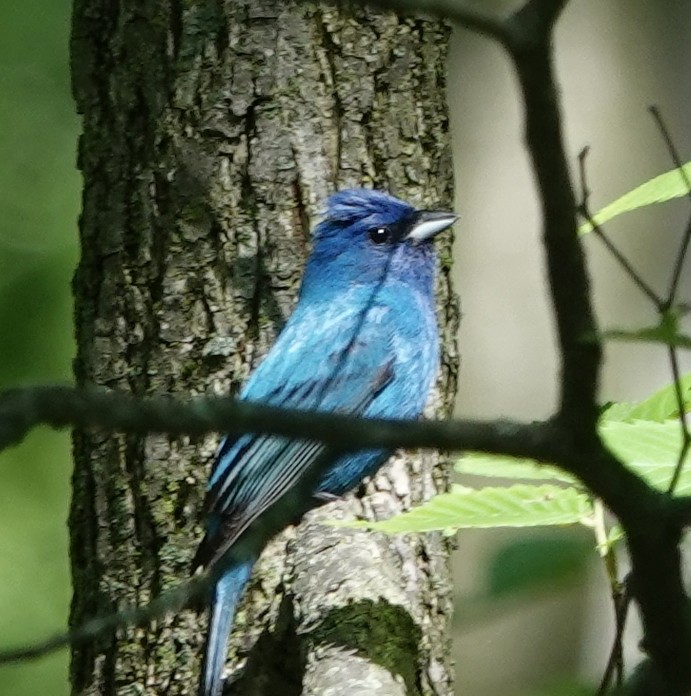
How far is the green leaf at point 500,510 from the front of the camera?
4.91 ft

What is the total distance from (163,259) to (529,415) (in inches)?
96.7

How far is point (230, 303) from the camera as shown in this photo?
3031 mm

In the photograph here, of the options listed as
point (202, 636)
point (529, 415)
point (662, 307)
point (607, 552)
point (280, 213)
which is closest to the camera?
point (662, 307)

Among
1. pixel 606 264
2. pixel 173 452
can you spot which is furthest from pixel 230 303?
pixel 606 264

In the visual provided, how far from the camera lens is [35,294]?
599 centimetres

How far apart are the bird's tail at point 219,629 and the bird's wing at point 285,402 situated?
0.07 meters

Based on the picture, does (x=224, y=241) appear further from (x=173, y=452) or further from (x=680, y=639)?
(x=680, y=639)

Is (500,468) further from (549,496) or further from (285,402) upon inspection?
(285,402)

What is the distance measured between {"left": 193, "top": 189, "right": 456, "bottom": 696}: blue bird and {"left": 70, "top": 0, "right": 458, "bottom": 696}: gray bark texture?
7 cm

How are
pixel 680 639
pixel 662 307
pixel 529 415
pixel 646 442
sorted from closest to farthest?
1. pixel 680 639
2. pixel 662 307
3. pixel 646 442
4. pixel 529 415

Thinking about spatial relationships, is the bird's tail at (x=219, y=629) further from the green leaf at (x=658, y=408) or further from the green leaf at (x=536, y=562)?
the green leaf at (x=536, y=562)

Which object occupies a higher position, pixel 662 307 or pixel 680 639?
pixel 662 307

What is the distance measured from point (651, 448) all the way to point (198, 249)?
176cm

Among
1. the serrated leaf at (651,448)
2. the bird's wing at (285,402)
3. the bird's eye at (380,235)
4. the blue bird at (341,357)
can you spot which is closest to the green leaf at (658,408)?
the serrated leaf at (651,448)
